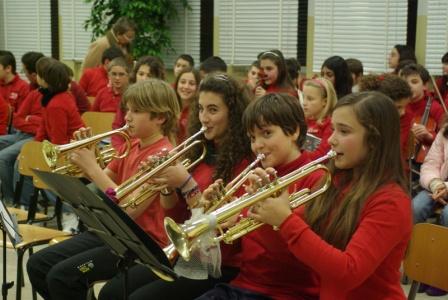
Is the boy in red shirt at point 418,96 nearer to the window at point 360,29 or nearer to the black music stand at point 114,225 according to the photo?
the window at point 360,29

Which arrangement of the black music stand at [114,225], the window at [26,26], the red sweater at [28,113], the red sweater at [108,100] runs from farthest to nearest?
the window at [26,26]
the red sweater at [28,113]
the red sweater at [108,100]
the black music stand at [114,225]

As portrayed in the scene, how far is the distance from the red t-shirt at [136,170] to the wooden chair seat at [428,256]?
1.07 metres

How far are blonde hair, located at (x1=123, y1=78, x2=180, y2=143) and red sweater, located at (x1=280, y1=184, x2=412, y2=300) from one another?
54.7 inches

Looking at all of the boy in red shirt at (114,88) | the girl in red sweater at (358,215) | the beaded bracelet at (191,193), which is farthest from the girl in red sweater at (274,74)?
the girl in red sweater at (358,215)

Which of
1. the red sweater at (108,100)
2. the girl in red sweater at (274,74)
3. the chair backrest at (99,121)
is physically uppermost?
the girl in red sweater at (274,74)

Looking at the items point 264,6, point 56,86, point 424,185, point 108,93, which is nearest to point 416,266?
point 424,185

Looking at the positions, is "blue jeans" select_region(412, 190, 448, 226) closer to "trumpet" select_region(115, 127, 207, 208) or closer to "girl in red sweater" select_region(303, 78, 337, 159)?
"girl in red sweater" select_region(303, 78, 337, 159)

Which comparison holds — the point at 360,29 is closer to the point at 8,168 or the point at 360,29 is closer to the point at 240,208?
the point at 8,168

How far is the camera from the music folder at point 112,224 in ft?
8.04

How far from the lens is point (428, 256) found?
9.39 feet

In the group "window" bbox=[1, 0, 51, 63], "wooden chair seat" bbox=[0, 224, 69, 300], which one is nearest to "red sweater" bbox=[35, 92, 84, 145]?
"wooden chair seat" bbox=[0, 224, 69, 300]

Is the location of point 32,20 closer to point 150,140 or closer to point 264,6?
point 264,6

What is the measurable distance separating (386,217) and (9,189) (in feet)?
16.5

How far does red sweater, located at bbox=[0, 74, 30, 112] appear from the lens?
26.4 ft
